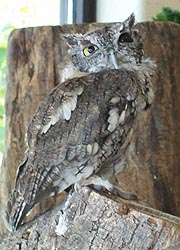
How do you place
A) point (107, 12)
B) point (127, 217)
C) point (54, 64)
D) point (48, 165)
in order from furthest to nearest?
point (107, 12) < point (54, 64) < point (48, 165) < point (127, 217)

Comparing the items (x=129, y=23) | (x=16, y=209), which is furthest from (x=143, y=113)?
(x=16, y=209)

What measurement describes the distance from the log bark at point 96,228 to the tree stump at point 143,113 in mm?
548

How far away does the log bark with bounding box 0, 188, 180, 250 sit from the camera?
1119mm

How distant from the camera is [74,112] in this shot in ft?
4.39

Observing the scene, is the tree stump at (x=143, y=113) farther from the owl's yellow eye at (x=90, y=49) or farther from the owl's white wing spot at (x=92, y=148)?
the owl's white wing spot at (x=92, y=148)

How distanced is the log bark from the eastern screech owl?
0.07 metres

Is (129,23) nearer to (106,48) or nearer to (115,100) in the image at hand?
(106,48)

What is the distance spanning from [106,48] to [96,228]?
0.42 metres

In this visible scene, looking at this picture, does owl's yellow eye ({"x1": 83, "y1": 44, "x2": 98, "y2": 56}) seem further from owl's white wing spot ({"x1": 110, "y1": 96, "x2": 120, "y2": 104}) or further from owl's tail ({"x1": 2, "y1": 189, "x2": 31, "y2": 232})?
owl's tail ({"x1": 2, "y1": 189, "x2": 31, "y2": 232})

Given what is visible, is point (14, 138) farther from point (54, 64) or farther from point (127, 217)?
point (127, 217)

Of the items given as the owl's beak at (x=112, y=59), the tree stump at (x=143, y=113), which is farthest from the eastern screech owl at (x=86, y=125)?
the tree stump at (x=143, y=113)

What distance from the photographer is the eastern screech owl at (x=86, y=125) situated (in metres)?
1.33

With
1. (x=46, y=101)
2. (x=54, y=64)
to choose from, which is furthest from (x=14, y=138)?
(x=46, y=101)

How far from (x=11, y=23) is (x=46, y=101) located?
914 mm
